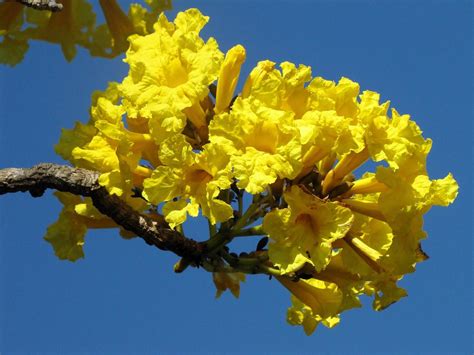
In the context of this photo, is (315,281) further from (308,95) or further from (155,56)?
(155,56)

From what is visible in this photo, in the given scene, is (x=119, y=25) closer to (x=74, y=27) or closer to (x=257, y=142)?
(x=74, y=27)

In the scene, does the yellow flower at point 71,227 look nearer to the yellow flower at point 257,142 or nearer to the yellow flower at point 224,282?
the yellow flower at point 224,282

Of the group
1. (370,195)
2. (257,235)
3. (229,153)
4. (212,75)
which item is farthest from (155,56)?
(370,195)

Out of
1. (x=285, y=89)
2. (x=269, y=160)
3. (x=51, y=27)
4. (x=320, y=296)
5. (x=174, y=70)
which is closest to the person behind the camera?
(x=269, y=160)

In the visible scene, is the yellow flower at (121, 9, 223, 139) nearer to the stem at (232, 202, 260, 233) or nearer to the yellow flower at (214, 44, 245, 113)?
the yellow flower at (214, 44, 245, 113)

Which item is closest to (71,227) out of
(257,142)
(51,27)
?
(257,142)

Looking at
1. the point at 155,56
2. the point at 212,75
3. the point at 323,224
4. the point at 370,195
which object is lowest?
the point at 323,224
